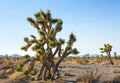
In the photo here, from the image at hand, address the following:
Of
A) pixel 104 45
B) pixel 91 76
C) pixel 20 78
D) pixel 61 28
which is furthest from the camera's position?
pixel 104 45

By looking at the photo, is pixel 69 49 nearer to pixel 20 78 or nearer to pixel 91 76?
pixel 91 76

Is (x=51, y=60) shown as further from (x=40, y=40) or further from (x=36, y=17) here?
(x=36, y=17)

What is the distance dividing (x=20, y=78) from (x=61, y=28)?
15.8 ft

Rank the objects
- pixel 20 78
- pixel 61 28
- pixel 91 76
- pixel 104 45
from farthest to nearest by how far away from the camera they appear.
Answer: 1. pixel 104 45
2. pixel 61 28
3. pixel 91 76
4. pixel 20 78

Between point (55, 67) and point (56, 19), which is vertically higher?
point (56, 19)

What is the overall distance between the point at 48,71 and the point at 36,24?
3146 millimetres

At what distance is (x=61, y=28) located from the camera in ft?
60.6

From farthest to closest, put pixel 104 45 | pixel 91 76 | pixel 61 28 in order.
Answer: pixel 104 45
pixel 61 28
pixel 91 76

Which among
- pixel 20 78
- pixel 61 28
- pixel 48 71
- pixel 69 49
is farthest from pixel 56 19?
pixel 20 78

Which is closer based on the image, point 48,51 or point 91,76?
point 91,76

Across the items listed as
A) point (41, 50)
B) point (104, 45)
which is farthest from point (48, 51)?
point (104, 45)

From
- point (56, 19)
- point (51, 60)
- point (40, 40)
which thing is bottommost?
point (51, 60)

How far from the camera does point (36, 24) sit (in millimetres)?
19078

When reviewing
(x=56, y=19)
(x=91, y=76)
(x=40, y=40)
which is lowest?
(x=91, y=76)
